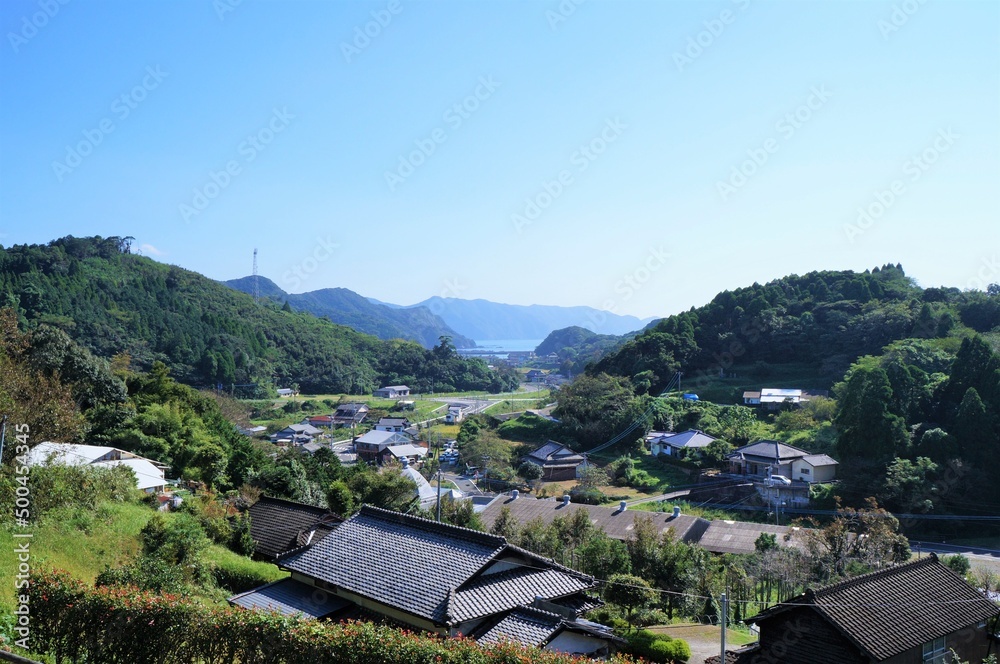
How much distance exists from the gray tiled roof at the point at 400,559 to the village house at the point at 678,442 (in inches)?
1092

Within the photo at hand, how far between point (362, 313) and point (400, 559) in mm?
166384

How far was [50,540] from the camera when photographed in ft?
31.2

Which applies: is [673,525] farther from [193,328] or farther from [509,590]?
[193,328]


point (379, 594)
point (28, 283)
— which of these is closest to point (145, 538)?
point (379, 594)

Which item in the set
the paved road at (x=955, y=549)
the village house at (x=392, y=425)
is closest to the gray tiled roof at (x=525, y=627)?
the paved road at (x=955, y=549)

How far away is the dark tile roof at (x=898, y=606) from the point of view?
973 cm

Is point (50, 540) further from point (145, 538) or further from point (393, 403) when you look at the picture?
point (393, 403)

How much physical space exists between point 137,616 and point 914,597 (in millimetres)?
10927

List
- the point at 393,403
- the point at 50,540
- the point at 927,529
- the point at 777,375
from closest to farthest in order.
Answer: the point at 50,540 < the point at 927,529 < the point at 777,375 < the point at 393,403

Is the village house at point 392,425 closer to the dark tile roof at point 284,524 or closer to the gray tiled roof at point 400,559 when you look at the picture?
the dark tile roof at point 284,524

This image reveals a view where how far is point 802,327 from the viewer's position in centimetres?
5203

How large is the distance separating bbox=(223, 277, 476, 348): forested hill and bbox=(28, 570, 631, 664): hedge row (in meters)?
143

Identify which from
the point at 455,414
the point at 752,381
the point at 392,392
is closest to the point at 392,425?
the point at 455,414

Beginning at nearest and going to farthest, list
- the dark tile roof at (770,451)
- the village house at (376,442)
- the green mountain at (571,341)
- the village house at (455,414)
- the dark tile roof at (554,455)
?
1. the dark tile roof at (770,451)
2. the dark tile roof at (554,455)
3. the village house at (376,442)
4. the village house at (455,414)
5. the green mountain at (571,341)
